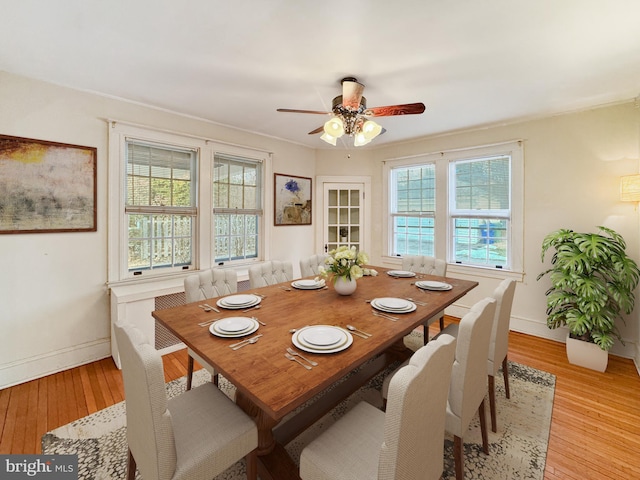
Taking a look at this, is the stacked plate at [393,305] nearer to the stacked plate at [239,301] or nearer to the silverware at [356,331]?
the silverware at [356,331]

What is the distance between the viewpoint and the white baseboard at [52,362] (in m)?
2.40

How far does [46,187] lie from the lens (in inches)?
99.0

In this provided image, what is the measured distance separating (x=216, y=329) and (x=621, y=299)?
3605mm

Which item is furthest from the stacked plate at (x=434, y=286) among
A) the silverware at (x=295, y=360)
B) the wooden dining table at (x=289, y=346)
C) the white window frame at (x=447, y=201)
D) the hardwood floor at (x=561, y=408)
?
the white window frame at (x=447, y=201)

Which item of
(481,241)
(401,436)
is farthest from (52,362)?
(481,241)

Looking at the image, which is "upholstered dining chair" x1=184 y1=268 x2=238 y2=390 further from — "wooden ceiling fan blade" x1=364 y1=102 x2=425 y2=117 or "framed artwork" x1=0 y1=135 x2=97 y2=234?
"wooden ceiling fan blade" x1=364 y1=102 x2=425 y2=117

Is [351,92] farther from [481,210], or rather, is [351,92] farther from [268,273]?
[481,210]

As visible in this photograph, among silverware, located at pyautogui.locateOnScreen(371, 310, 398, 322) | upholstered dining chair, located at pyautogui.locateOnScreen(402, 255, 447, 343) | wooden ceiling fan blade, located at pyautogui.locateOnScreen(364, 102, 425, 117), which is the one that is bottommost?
silverware, located at pyautogui.locateOnScreen(371, 310, 398, 322)

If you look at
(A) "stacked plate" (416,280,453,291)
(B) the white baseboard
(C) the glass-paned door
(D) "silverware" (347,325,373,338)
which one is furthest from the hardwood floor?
(C) the glass-paned door

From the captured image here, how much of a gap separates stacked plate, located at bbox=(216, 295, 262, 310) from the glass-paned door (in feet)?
9.67

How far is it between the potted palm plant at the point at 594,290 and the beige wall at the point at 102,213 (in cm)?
39

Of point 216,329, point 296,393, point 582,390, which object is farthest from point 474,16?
point 582,390

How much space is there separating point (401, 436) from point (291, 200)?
3899 millimetres

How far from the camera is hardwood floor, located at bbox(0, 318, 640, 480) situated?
170cm
